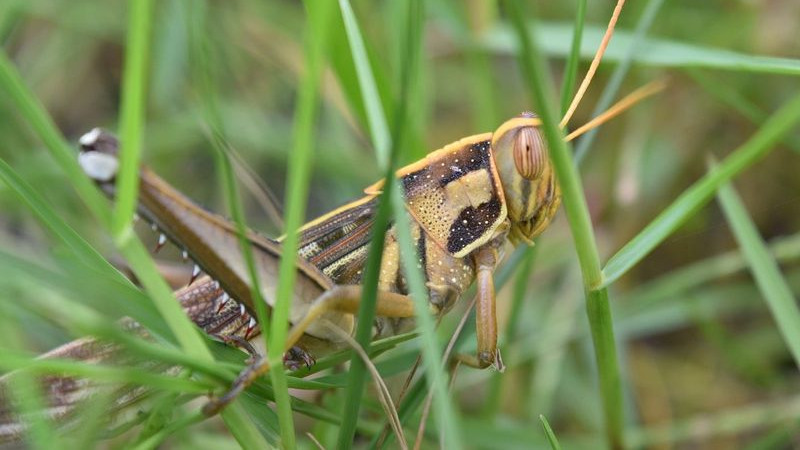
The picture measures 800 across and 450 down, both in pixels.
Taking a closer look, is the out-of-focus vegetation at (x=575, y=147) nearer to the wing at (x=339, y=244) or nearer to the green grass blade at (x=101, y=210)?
the wing at (x=339, y=244)

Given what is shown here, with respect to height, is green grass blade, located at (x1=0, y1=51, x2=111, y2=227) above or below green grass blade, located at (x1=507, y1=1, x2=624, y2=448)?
above

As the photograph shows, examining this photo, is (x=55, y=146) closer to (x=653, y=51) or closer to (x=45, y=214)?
(x=45, y=214)

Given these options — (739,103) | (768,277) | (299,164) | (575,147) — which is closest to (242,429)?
(299,164)

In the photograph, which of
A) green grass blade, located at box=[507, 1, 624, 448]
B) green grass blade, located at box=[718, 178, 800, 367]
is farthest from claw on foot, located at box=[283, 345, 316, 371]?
green grass blade, located at box=[718, 178, 800, 367]

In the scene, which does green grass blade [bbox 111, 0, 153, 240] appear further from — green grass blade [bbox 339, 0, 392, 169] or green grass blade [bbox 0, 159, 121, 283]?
green grass blade [bbox 339, 0, 392, 169]

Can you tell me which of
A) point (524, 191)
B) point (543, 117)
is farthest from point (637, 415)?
point (543, 117)

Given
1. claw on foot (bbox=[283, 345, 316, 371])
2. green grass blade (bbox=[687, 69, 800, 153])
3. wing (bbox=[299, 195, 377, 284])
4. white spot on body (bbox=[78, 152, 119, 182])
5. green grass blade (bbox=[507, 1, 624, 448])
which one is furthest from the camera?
green grass blade (bbox=[687, 69, 800, 153])

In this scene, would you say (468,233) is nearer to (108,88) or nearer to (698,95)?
(698,95)

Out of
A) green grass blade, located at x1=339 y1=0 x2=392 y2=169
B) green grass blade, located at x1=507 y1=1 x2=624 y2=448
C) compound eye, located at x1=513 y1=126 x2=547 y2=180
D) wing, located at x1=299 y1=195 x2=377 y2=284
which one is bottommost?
green grass blade, located at x1=507 y1=1 x2=624 y2=448
